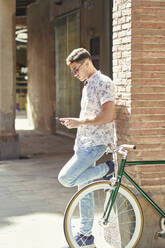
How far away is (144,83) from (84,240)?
145 centimetres

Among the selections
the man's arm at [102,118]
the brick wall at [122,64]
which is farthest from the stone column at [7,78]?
the man's arm at [102,118]

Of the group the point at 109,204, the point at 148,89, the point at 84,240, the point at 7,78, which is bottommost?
the point at 84,240

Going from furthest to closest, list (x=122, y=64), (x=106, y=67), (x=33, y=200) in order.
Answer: (x=106, y=67)
(x=33, y=200)
(x=122, y=64)

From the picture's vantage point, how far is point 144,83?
4.70m

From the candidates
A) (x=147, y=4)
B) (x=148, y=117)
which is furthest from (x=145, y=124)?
(x=147, y=4)

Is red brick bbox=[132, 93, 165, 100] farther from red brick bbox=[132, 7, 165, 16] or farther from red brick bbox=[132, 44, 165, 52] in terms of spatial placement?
red brick bbox=[132, 7, 165, 16]

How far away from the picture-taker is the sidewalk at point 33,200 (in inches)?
203

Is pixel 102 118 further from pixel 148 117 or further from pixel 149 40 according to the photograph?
pixel 149 40

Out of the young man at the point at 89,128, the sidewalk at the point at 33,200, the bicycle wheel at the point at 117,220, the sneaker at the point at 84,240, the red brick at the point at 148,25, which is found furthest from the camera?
the sidewalk at the point at 33,200

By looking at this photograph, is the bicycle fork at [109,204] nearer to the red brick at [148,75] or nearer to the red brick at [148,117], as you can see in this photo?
the red brick at [148,117]

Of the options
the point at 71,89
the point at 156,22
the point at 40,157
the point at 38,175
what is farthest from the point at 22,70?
the point at 156,22

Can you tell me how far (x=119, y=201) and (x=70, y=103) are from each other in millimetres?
9968

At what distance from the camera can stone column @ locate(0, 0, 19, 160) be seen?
10.3m

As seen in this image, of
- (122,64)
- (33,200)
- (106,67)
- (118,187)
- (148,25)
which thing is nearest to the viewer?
(118,187)
